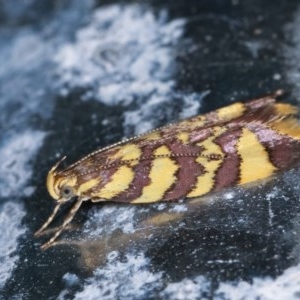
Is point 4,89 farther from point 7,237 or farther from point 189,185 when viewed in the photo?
point 189,185

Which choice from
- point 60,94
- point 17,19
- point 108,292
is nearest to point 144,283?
point 108,292

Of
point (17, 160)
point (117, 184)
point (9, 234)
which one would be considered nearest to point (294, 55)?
point (117, 184)

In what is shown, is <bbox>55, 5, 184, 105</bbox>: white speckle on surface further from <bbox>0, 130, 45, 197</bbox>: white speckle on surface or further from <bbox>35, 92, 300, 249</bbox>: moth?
<bbox>35, 92, 300, 249</bbox>: moth

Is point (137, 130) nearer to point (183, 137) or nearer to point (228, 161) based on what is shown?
point (183, 137)

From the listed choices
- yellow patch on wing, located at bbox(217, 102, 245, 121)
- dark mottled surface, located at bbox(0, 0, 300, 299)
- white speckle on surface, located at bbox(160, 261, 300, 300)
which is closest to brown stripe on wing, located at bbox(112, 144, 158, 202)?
dark mottled surface, located at bbox(0, 0, 300, 299)

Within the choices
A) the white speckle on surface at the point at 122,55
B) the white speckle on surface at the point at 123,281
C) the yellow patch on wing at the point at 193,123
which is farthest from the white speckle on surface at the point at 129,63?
the white speckle on surface at the point at 123,281
